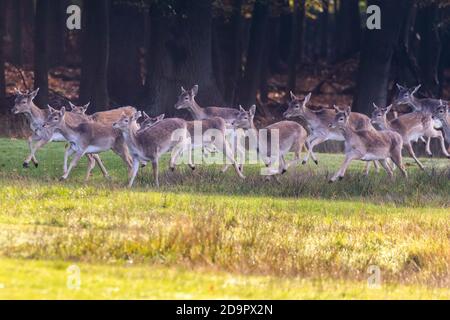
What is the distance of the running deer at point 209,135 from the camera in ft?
72.7

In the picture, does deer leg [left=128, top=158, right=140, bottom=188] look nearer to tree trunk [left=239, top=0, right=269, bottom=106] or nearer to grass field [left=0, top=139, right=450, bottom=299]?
grass field [left=0, top=139, right=450, bottom=299]

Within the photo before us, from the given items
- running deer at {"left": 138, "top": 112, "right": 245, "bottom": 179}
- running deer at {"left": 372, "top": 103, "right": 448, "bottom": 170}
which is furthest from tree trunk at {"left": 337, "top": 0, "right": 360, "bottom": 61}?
running deer at {"left": 138, "top": 112, "right": 245, "bottom": 179}

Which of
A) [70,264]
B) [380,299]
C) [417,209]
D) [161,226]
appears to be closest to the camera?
[380,299]

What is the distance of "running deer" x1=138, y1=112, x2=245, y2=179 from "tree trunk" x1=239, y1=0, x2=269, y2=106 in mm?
12200

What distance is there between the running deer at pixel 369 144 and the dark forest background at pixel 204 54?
9482 mm

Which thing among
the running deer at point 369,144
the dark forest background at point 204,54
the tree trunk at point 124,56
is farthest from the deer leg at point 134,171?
the tree trunk at point 124,56

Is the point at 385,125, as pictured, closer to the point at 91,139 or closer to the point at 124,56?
the point at 91,139

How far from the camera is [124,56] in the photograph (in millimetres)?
35562

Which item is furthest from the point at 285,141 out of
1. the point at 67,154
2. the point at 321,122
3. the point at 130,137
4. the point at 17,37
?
the point at 17,37

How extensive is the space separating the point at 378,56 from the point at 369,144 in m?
11.3

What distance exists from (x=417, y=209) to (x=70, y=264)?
7.79m

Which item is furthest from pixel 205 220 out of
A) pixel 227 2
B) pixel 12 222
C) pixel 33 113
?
pixel 227 2

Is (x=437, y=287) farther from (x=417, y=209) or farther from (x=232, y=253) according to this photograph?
(x=417, y=209)

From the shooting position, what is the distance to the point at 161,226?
14828 mm
